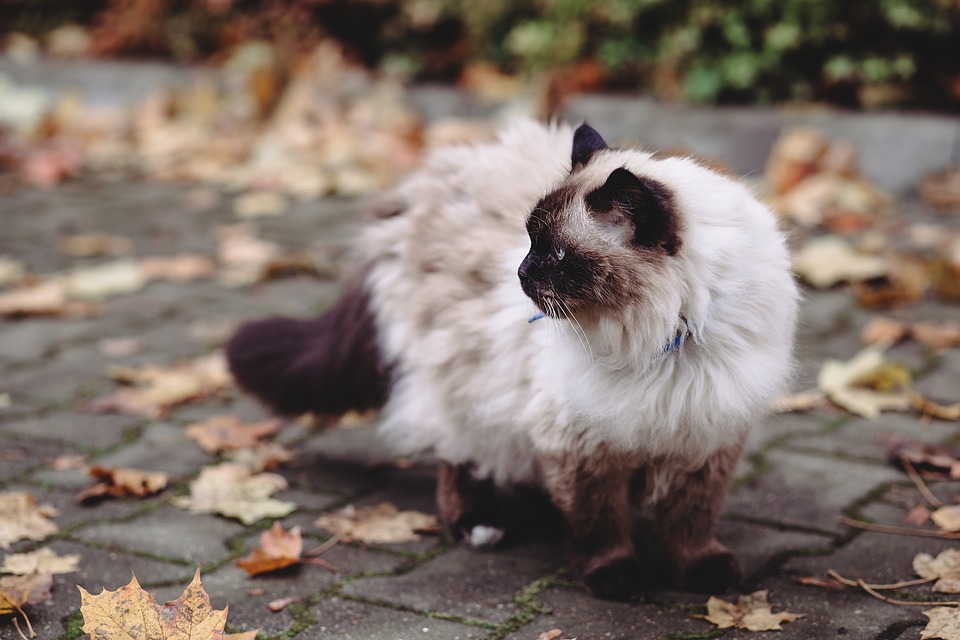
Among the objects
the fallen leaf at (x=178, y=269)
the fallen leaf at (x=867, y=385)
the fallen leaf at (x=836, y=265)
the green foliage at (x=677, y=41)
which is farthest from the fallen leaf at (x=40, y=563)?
the green foliage at (x=677, y=41)

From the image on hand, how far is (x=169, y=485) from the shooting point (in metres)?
3.15

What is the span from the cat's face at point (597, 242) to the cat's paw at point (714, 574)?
0.71m

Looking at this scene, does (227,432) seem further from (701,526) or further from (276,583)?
(701,526)

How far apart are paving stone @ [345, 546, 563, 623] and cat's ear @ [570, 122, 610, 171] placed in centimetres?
101

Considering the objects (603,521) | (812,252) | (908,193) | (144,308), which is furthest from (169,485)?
(908,193)

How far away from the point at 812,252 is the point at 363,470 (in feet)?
8.38

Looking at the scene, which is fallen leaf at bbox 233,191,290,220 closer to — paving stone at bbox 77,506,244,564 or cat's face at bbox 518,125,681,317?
paving stone at bbox 77,506,244,564

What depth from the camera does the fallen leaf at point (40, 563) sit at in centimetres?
255

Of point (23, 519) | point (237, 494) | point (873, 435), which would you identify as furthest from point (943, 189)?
point (23, 519)

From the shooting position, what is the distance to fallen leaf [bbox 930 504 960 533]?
2707 mm

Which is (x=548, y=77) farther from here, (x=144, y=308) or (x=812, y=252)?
(x=144, y=308)

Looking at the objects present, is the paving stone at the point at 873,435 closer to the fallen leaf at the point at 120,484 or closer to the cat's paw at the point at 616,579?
the cat's paw at the point at 616,579

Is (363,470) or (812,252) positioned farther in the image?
(812,252)

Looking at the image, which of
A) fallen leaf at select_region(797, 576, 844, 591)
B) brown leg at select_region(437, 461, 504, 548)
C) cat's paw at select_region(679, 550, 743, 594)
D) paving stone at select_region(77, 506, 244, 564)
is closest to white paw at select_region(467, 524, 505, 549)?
brown leg at select_region(437, 461, 504, 548)
